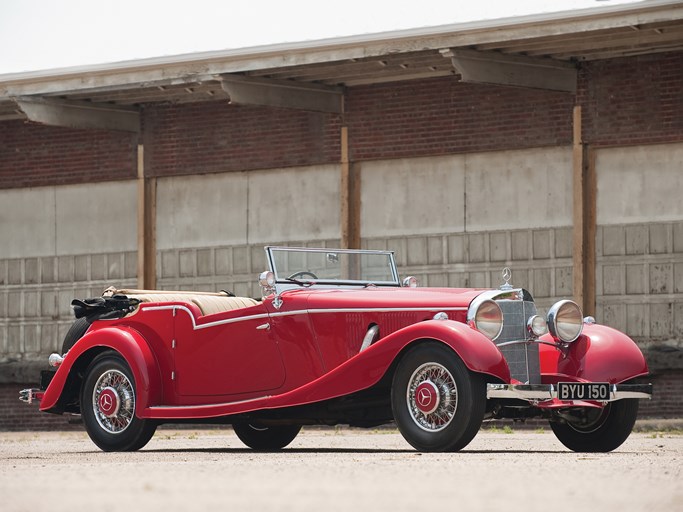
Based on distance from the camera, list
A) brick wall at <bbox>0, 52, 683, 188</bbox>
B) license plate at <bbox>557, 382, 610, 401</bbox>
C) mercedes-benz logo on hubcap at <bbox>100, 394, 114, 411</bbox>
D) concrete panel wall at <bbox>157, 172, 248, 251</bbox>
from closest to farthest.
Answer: license plate at <bbox>557, 382, 610, 401</bbox> < mercedes-benz logo on hubcap at <bbox>100, 394, 114, 411</bbox> < brick wall at <bbox>0, 52, 683, 188</bbox> < concrete panel wall at <bbox>157, 172, 248, 251</bbox>

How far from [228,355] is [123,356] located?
0.97m

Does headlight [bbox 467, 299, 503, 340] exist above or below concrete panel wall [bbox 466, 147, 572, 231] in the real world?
below

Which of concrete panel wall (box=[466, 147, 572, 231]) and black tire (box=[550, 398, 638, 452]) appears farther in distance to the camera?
concrete panel wall (box=[466, 147, 572, 231])

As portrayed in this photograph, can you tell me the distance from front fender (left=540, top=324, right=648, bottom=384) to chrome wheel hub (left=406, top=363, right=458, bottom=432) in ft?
4.07

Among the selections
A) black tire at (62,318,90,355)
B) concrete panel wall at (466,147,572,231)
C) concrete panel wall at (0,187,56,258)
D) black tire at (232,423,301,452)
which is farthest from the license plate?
concrete panel wall at (0,187,56,258)

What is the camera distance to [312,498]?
609 cm

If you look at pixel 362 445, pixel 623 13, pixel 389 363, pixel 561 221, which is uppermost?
pixel 623 13

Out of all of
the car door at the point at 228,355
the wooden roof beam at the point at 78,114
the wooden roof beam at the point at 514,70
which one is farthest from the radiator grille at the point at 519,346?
the wooden roof beam at the point at 78,114

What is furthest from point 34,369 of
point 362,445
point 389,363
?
point 389,363

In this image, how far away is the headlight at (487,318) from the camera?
380 inches

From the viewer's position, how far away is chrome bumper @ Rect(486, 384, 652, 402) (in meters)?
9.13

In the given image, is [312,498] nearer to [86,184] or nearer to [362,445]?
[362,445]

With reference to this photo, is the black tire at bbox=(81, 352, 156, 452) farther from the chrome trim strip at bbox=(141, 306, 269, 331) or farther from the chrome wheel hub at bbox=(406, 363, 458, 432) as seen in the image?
the chrome wheel hub at bbox=(406, 363, 458, 432)

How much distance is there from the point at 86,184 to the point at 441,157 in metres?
5.38
